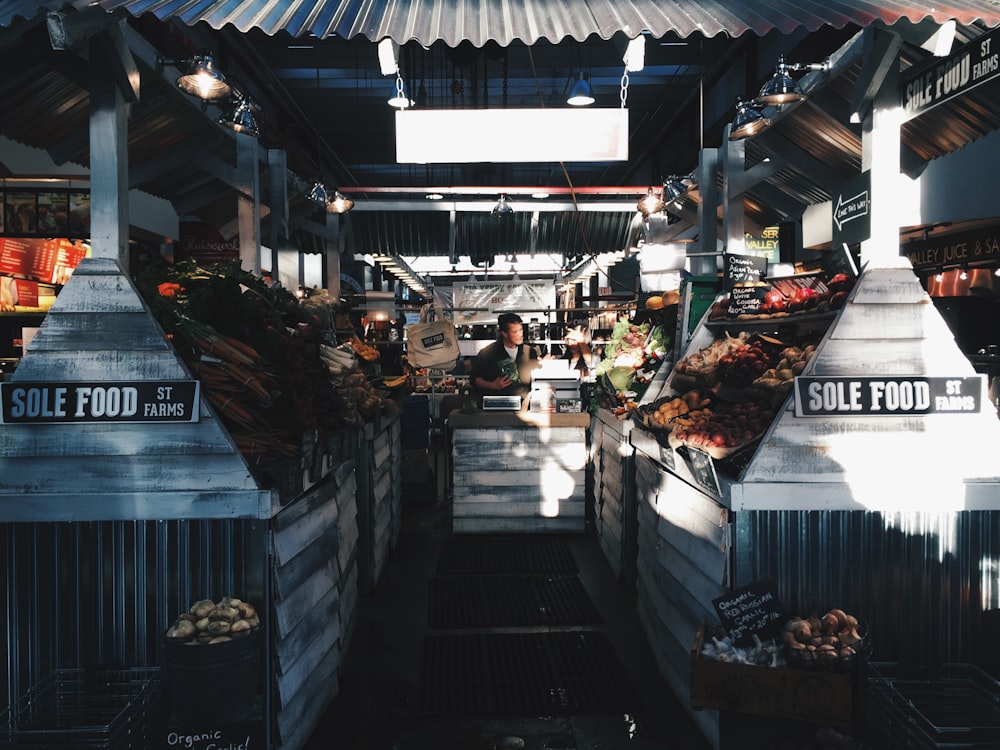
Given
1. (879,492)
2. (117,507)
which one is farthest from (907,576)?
(117,507)

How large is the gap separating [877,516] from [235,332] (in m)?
3.23

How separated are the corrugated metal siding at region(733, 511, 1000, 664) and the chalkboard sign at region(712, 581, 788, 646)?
0.23 metres

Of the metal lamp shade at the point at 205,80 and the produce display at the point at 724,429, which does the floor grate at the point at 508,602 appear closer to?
the produce display at the point at 724,429

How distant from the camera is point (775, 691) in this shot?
2.76 meters

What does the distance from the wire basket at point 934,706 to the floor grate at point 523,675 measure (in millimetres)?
1354

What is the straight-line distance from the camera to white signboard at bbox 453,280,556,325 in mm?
12935

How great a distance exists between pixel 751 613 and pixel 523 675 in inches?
67.6

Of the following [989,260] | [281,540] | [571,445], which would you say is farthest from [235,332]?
[989,260]

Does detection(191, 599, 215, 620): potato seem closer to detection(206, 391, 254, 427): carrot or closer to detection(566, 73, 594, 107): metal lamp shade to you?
detection(206, 391, 254, 427): carrot

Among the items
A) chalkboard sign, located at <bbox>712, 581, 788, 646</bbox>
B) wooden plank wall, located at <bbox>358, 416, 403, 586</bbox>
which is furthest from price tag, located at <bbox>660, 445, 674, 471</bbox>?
wooden plank wall, located at <bbox>358, 416, 403, 586</bbox>

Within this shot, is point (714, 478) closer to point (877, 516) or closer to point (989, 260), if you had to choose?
point (877, 516)

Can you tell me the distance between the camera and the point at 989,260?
8.19m

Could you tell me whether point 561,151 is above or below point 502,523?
above

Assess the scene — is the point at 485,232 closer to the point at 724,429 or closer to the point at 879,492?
the point at 724,429
